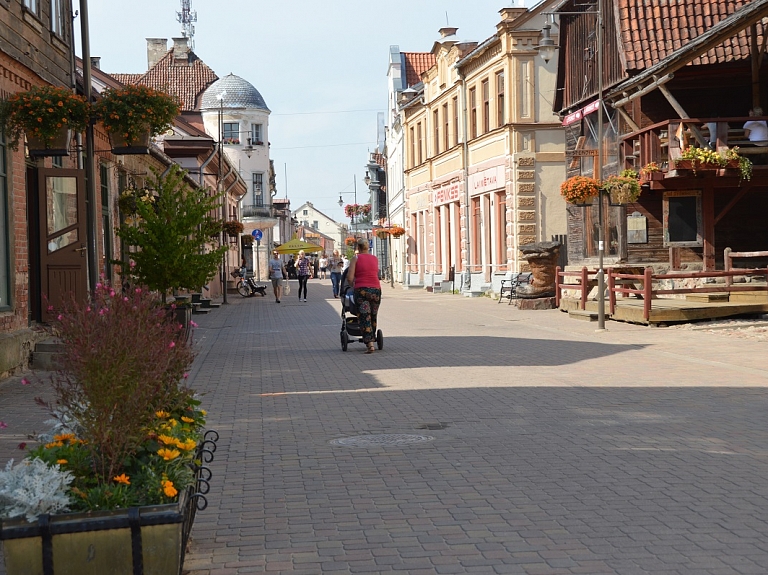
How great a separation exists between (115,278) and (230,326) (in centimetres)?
489

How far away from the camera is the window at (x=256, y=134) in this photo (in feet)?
258

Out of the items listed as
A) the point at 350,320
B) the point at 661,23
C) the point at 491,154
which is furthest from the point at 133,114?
the point at 491,154

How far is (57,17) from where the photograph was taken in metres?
17.8

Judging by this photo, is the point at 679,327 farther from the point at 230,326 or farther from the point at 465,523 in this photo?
the point at 465,523

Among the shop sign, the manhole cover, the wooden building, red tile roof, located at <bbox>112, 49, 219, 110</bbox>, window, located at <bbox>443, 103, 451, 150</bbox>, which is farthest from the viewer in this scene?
red tile roof, located at <bbox>112, 49, 219, 110</bbox>

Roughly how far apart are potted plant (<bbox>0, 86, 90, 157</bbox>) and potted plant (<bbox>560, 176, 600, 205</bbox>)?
11.1 metres

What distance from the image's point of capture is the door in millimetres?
15703

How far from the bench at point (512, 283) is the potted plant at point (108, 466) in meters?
27.1

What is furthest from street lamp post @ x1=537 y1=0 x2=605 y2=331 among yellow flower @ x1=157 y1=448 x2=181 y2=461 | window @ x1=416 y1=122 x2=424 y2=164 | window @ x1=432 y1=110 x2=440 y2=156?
window @ x1=416 y1=122 x2=424 y2=164

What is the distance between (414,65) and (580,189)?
4361cm

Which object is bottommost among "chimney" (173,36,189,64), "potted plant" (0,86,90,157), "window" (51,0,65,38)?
"potted plant" (0,86,90,157)

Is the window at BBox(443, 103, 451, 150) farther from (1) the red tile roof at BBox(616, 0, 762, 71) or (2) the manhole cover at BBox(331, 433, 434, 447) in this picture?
(2) the manhole cover at BBox(331, 433, 434, 447)

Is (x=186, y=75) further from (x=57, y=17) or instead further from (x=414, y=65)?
(x=57, y=17)

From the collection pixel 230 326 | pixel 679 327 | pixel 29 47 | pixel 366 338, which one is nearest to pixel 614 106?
pixel 679 327
